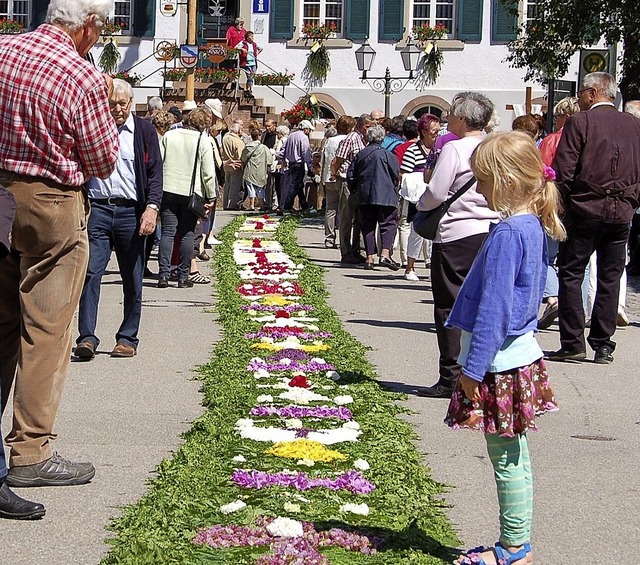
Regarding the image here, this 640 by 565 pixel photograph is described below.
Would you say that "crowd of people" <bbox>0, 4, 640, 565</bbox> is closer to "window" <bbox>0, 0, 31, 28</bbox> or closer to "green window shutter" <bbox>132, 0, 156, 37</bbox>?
"green window shutter" <bbox>132, 0, 156, 37</bbox>

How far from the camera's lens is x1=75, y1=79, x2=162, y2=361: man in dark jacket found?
9180mm

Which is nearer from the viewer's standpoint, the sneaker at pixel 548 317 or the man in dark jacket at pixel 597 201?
the man in dark jacket at pixel 597 201

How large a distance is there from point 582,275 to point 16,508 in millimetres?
5670

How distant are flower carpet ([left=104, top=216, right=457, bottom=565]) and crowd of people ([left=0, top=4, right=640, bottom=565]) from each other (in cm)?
46

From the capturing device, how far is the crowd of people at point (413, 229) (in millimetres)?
4863

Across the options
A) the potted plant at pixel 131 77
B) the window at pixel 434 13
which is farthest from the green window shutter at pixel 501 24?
the potted plant at pixel 131 77

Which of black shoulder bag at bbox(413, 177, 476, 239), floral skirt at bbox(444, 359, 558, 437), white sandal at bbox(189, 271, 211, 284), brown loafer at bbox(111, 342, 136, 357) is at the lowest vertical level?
white sandal at bbox(189, 271, 211, 284)

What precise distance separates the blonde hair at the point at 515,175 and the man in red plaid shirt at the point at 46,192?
1800mm

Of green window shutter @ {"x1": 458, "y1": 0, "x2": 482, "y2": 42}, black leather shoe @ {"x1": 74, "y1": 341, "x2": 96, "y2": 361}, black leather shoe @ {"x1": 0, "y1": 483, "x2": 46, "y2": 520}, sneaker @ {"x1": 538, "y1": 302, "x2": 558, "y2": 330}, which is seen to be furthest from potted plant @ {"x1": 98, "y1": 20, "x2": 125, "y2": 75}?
black leather shoe @ {"x1": 0, "y1": 483, "x2": 46, "y2": 520}

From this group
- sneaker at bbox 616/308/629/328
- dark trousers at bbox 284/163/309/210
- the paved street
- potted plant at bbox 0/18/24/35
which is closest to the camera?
the paved street

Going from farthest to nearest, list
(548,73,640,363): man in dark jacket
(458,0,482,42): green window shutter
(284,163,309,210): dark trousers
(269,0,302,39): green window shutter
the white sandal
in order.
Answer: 1. (269,0,302,39): green window shutter
2. (458,0,482,42): green window shutter
3. (284,163,309,210): dark trousers
4. the white sandal
5. (548,73,640,363): man in dark jacket

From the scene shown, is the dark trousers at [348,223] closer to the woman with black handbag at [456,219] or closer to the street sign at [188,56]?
the woman with black handbag at [456,219]

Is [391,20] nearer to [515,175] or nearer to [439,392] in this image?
[439,392]

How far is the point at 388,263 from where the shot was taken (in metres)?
16.8
